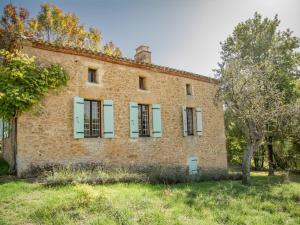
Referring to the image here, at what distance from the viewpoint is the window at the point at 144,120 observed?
11383 millimetres

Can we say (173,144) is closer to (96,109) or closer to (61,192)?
(96,109)

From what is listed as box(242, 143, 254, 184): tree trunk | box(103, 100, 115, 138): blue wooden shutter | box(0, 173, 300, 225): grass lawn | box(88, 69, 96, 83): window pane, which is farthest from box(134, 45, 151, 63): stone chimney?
box(0, 173, 300, 225): grass lawn

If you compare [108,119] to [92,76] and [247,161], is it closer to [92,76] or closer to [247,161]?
[92,76]

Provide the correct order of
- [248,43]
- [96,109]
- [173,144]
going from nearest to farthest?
1. [96,109]
2. [173,144]
3. [248,43]

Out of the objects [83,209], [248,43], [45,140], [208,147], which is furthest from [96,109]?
[248,43]

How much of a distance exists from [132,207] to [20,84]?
18.3ft

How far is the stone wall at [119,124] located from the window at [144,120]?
313 millimetres

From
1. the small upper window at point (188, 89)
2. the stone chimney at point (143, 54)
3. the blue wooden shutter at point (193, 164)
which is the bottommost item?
the blue wooden shutter at point (193, 164)

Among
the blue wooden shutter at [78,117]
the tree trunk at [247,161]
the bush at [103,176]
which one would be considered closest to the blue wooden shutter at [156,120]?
the bush at [103,176]

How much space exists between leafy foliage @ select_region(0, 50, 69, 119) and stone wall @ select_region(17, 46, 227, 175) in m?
0.36

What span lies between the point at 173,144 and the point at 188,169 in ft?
5.17

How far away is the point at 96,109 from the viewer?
33.4 feet

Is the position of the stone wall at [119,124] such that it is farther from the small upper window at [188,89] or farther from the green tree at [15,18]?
the green tree at [15,18]

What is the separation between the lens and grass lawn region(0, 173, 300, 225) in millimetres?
4797
